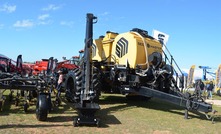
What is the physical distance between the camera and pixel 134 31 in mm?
12359

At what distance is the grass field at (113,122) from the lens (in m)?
7.25

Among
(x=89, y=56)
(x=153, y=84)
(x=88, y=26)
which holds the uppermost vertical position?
(x=88, y=26)

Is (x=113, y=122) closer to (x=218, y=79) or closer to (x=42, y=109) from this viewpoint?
(x=42, y=109)

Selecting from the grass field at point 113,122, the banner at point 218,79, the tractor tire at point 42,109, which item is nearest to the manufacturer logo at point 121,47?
the grass field at point 113,122

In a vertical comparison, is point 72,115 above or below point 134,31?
below

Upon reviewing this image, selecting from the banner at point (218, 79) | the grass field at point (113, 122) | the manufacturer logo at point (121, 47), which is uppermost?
the manufacturer logo at point (121, 47)

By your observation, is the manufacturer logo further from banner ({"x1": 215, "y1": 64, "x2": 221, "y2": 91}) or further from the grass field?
banner ({"x1": 215, "y1": 64, "x2": 221, "y2": 91})

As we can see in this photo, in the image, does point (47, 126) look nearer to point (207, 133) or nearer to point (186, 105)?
point (207, 133)

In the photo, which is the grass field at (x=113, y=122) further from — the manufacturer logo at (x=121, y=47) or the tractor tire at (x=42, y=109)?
the manufacturer logo at (x=121, y=47)

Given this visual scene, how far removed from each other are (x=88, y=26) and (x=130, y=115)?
3184 mm

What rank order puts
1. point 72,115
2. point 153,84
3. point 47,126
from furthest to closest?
point 153,84 < point 72,115 < point 47,126

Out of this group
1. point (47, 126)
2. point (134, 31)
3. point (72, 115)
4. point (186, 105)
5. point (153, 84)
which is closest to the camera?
point (47, 126)

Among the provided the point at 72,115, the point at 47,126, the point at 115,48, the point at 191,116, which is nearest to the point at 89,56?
the point at 72,115

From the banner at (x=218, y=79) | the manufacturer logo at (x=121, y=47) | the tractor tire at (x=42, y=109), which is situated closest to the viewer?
the tractor tire at (x=42, y=109)
